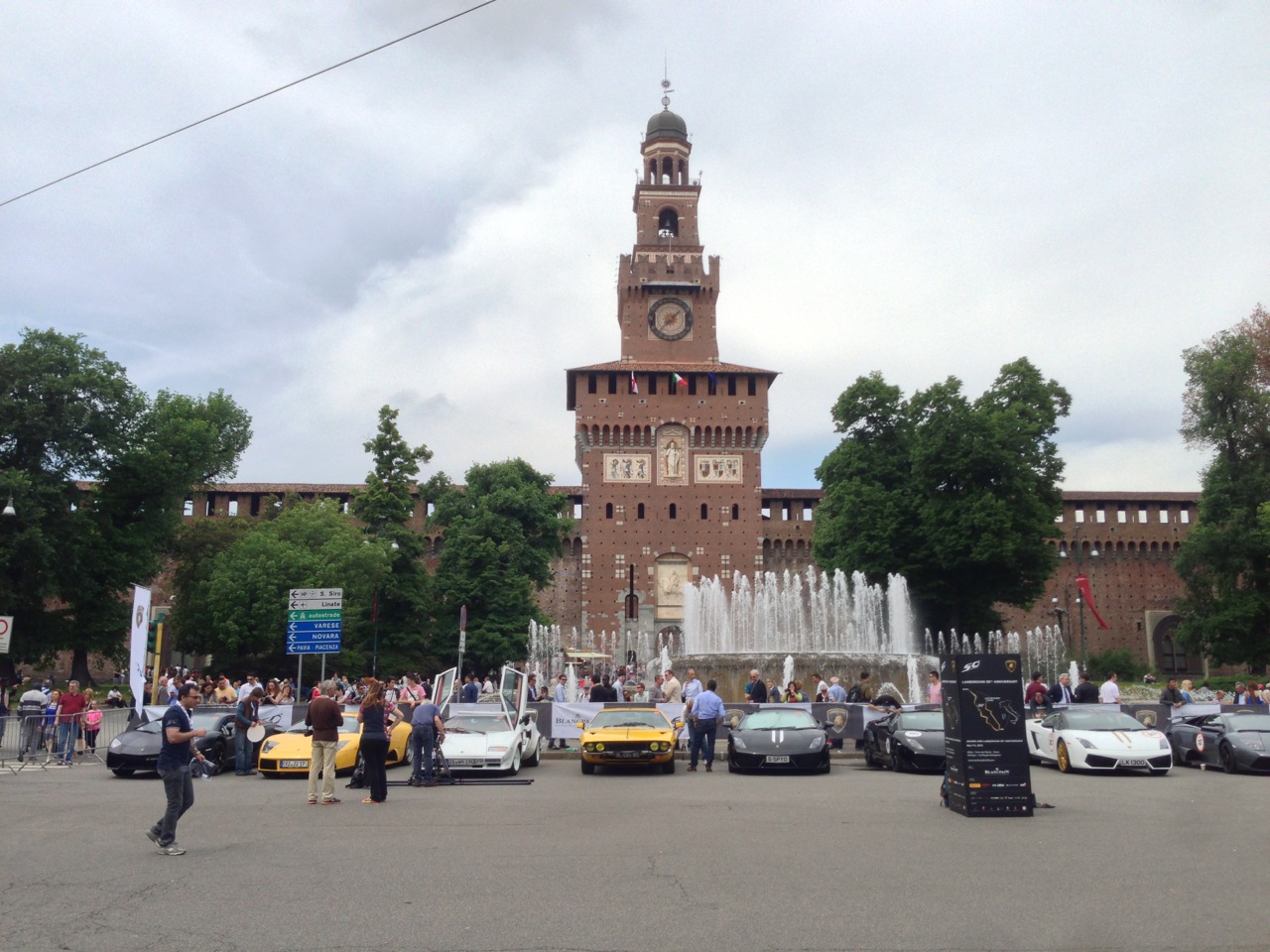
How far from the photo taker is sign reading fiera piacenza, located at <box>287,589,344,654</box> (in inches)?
1085

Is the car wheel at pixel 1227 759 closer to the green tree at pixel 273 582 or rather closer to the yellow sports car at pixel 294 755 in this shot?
the yellow sports car at pixel 294 755

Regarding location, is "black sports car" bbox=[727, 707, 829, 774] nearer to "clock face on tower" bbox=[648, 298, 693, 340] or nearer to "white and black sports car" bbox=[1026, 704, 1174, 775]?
"white and black sports car" bbox=[1026, 704, 1174, 775]

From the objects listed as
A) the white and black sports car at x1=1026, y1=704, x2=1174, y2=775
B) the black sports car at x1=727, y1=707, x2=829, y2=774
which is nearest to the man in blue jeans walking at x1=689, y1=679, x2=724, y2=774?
the black sports car at x1=727, y1=707, x2=829, y2=774

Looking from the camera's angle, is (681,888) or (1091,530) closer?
(681,888)

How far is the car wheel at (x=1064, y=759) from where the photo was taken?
1753 cm

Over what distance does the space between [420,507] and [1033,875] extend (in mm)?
58092

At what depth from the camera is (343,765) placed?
1806 centimetres

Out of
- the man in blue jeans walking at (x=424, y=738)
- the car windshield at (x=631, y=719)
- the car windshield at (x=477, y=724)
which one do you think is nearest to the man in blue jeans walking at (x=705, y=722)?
the car windshield at (x=631, y=719)

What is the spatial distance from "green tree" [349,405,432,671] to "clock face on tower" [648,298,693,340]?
18681 mm

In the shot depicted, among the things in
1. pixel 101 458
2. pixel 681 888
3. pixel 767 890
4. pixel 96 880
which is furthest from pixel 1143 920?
pixel 101 458

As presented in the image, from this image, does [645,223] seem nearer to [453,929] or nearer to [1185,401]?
[1185,401]

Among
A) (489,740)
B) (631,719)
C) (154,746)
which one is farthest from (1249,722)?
(154,746)

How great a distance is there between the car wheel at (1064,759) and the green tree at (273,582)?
31.3 meters

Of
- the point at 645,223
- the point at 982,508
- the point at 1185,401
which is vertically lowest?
the point at 982,508
